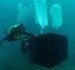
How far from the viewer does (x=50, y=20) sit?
3484cm

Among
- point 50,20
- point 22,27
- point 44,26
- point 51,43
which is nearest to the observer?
point 51,43

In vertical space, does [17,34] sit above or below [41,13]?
below

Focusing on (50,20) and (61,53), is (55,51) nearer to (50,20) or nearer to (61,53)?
(61,53)

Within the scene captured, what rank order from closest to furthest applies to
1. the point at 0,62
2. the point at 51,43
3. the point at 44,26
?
the point at 51,43
the point at 0,62
the point at 44,26

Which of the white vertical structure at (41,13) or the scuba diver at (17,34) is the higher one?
the white vertical structure at (41,13)

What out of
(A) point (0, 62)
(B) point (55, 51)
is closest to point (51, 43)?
(B) point (55, 51)

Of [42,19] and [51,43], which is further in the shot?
[42,19]

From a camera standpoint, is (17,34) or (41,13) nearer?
(17,34)

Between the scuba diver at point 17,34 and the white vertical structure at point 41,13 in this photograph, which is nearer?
the scuba diver at point 17,34

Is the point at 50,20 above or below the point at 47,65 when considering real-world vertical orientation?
above

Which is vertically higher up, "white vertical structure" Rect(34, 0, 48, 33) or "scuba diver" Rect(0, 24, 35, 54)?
"white vertical structure" Rect(34, 0, 48, 33)

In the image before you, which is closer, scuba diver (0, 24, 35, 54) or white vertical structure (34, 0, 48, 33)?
scuba diver (0, 24, 35, 54)

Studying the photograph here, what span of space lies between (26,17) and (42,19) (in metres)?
6.35

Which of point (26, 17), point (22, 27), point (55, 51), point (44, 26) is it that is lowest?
point (55, 51)
